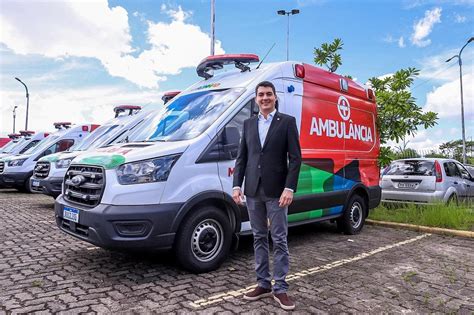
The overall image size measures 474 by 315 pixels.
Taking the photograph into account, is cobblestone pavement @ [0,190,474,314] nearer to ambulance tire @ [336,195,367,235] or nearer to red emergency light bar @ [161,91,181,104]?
ambulance tire @ [336,195,367,235]

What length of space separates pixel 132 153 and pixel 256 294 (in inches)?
76.6

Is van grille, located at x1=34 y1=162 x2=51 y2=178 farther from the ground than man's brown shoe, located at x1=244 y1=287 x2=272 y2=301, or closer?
farther from the ground

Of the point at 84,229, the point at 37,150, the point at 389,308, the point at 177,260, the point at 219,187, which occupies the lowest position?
the point at 389,308

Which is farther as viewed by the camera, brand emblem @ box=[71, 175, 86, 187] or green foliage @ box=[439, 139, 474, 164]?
green foliage @ box=[439, 139, 474, 164]

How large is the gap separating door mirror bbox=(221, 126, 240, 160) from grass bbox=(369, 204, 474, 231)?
4885 mm

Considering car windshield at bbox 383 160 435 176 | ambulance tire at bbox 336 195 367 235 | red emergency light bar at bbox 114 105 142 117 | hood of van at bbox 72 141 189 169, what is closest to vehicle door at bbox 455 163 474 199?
car windshield at bbox 383 160 435 176

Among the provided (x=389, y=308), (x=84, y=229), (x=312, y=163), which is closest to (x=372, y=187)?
(x=312, y=163)

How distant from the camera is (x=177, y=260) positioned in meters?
4.39

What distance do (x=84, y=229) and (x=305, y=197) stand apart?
310cm

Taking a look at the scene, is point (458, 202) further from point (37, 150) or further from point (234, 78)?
point (37, 150)

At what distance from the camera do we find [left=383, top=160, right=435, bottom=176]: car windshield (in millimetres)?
9324

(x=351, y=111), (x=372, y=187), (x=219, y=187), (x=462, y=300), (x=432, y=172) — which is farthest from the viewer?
(x=432, y=172)

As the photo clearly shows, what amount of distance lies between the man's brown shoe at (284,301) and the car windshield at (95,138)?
797 centimetres

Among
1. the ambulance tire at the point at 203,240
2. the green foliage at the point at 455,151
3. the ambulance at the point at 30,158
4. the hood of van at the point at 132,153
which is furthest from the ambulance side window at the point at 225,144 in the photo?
the green foliage at the point at 455,151
